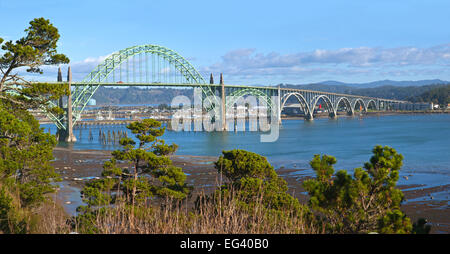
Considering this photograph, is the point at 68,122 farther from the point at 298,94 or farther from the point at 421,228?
the point at 298,94

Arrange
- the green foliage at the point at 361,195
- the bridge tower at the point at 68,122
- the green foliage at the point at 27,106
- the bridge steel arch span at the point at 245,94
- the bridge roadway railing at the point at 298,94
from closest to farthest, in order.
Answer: the green foliage at the point at 361,195 → the green foliage at the point at 27,106 → the bridge tower at the point at 68,122 → the bridge roadway railing at the point at 298,94 → the bridge steel arch span at the point at 245,94

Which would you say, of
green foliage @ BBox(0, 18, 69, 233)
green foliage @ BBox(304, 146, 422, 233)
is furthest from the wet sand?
green foliage @ BBox(0, 18, 69, 233)

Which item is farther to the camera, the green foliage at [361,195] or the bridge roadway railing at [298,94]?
the bridge roadway railing at [298,94]

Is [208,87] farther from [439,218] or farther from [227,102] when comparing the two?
[439,218]

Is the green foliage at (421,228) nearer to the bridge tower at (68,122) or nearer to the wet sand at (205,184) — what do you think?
the wet sand at (205,184)

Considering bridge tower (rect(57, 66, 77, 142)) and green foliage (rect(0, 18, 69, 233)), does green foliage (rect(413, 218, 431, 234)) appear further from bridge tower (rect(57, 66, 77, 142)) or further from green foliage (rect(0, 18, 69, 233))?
bridge tower (rect(57, 66, 77, 142))

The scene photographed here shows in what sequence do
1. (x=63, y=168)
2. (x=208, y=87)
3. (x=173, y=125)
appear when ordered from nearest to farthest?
(x=63, y=168) → (x=208, y=87) → (x=173, y=125)

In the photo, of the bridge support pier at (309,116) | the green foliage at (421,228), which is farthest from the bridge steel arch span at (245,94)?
the green foliage at (421,228)
